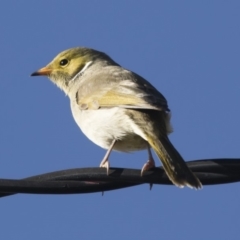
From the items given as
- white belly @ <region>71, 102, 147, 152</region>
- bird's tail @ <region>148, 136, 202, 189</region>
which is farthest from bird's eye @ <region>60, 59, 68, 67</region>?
bird's tail @ <region>148, 136, 202, 189</region>

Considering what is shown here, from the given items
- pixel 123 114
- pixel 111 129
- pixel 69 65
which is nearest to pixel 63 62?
pixel 69 65

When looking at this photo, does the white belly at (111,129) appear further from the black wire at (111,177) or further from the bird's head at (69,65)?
the bird's head at (69,65)

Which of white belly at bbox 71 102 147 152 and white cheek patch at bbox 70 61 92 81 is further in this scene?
white cheek patch at bbox 70 61 92 81

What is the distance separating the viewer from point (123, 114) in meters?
7.97

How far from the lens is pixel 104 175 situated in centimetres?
583

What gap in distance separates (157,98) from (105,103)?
106cm

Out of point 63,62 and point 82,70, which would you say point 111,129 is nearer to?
point 82,70

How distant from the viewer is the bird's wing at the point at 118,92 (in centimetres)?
770

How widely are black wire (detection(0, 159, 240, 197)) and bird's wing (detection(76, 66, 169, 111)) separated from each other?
61.2 inches

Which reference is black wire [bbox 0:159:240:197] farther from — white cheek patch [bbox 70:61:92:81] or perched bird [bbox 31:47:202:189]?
white cheek patch [bbox 70:61:92:81]

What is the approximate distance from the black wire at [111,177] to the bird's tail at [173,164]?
0.69 feet

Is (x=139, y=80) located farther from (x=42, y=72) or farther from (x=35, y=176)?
(x=35, y=176)

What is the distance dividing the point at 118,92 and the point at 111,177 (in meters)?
2.88

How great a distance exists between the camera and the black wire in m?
5.63
